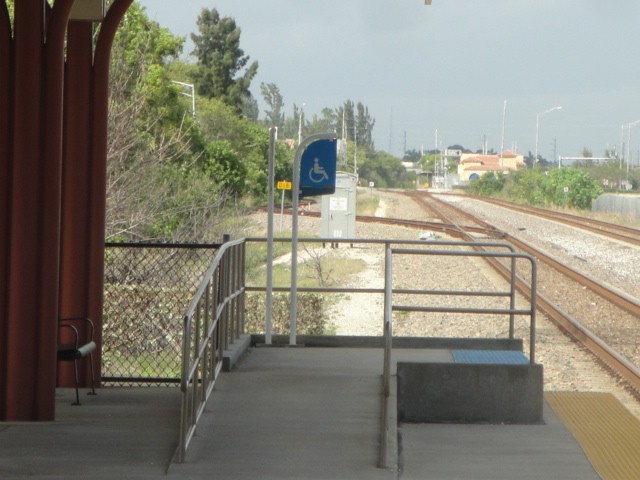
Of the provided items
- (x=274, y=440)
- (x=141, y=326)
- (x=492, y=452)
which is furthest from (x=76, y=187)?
(x=141, y=326)

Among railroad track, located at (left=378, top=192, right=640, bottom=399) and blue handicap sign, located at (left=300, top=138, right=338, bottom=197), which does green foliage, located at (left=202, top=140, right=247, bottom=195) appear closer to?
railroad track, located at (left=378, top=192, right=640, bottom=399)

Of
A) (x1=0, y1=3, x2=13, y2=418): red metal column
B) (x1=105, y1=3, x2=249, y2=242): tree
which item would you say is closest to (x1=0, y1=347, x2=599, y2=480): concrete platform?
(x1=0, y1=3, x2=13, y2=418): red metal column

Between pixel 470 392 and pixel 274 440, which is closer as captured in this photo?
pixel 274 440

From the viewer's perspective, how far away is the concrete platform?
23.2 feet

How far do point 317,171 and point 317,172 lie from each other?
1 centimetres

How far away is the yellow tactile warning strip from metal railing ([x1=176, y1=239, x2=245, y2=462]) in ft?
8.64

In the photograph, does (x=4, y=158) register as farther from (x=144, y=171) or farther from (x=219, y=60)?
(x=219, y=60)

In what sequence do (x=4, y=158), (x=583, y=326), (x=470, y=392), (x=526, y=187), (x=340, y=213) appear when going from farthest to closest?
(x=526, y=187)
(x=340, y=213)
(x=583, y=326)
(x=470, y=392)
(x=4, y=158)

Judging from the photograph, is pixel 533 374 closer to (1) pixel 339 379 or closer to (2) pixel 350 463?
(1) pixel 339 379

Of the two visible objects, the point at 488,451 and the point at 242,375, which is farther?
the point at 242,375

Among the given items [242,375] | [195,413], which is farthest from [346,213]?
[195,413]

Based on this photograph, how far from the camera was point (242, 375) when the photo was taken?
9.84m

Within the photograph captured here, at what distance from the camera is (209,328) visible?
7961 millimetres

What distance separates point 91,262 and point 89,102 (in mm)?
1324
